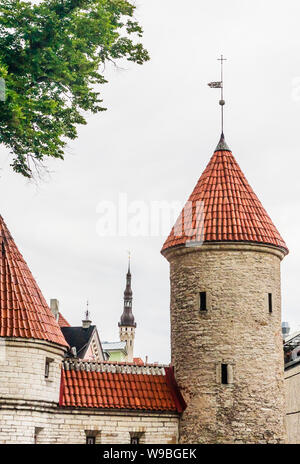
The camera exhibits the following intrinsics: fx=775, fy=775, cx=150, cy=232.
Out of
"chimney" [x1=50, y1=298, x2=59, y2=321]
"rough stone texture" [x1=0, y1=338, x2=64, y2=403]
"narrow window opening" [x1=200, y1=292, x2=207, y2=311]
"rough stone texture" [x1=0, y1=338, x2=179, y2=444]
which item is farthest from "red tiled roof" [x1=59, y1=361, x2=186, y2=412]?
"chimney" [x1=50, y1=298, x2=59, y2=321]

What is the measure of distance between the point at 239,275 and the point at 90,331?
2764 centimetres

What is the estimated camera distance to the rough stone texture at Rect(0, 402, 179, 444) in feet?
67.9

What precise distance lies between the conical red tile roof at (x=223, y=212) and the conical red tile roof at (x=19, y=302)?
17.1 feet

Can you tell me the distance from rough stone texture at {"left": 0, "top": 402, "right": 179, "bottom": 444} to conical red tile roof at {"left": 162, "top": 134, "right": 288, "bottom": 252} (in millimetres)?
5812

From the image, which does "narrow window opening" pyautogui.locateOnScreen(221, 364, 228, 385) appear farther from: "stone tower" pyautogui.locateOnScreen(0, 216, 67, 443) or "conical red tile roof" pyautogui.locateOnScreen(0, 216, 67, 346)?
"conical red tile roof" pyautogui.locateOnScreen(0, 216, 67, 346)

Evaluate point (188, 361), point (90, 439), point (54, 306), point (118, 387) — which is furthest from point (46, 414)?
point (54, 306)

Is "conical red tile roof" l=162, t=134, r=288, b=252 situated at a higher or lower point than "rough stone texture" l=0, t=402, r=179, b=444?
higher

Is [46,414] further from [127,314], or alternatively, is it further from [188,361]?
[127,314]

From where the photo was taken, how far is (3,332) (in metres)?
A: 20.9

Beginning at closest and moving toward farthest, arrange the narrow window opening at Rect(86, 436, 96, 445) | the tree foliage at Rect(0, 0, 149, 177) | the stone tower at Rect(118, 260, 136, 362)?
the tree foliage at Rect(0, 0, 149, 177)
the narrow window opening at Rect(86, 436, 96, 445)
the stone tower at Rect(118, 260, 136, 362)

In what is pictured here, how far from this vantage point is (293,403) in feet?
99.0

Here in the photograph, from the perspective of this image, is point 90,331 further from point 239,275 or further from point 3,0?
point 3,0

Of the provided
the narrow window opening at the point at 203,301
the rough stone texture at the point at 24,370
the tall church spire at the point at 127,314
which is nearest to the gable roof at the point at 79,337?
the narrow window opening at the point at 203,301
